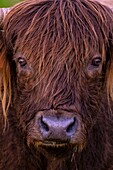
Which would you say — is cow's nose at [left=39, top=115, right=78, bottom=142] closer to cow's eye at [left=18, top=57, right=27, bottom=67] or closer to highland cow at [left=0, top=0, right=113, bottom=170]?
highland cow at [left=0, top=0, right=113, bottom=170]

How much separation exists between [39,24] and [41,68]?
1.28 feet

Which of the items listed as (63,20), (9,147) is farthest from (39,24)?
(9,147)

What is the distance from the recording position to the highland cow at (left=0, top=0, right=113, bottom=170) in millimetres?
7317

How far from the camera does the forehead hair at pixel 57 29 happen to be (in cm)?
745

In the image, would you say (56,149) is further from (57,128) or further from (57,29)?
(57,29)

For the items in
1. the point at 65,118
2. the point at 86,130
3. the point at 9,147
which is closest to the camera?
the point at 65,118

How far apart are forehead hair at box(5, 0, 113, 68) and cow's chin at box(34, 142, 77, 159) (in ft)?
2.22

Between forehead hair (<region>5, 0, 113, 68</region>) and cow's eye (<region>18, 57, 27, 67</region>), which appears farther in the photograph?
cow's eye (<region>18, 57, 27, 67</region>)

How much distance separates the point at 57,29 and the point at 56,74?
0.38 meters

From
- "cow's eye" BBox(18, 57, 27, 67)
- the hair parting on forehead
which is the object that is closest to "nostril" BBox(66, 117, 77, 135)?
the hair parting on forehead

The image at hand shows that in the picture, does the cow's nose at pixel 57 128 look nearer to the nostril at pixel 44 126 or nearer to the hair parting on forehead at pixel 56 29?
the nostril at pixel 44 126

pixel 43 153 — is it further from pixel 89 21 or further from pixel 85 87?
pixel 89 21

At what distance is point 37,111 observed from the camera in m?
7.39

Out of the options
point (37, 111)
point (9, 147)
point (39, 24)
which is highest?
point (39, 24)
